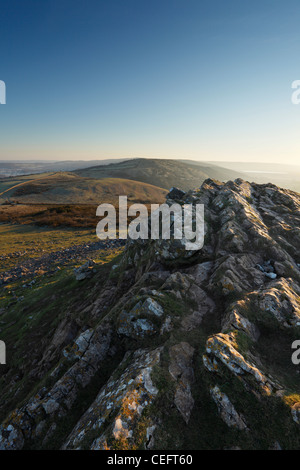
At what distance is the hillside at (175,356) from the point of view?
284 inches

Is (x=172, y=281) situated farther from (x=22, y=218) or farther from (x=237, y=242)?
(x=22, y=218)

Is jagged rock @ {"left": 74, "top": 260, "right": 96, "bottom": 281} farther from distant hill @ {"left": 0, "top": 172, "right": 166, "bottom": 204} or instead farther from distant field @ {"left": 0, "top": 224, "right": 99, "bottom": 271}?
distant hill @ {"left": 0, "top": 172, "right": 166, "bottom": 204}

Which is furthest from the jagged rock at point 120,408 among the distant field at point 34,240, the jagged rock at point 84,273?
the distant field at point 34,240

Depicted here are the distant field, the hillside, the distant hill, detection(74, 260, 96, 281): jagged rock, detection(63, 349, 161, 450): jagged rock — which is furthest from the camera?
the distant hill

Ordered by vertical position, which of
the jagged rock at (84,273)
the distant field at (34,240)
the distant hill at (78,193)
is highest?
the distant hill at (78,193)

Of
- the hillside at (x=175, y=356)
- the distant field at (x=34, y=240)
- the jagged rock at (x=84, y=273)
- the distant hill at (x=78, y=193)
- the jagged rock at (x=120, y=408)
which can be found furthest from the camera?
the distant hill at (x=78, y=193)

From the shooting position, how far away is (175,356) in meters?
9.27

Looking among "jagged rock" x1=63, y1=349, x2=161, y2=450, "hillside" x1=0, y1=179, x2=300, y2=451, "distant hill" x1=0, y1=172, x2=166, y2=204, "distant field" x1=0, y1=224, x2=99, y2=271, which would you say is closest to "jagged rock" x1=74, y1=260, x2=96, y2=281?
"hillside" x1=0, y1=179, x2=300, y2=451

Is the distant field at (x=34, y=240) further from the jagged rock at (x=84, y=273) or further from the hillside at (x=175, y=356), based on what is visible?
the hillside at (x=175, y=356)

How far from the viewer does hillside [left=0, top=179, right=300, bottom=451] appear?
23.6 feet
